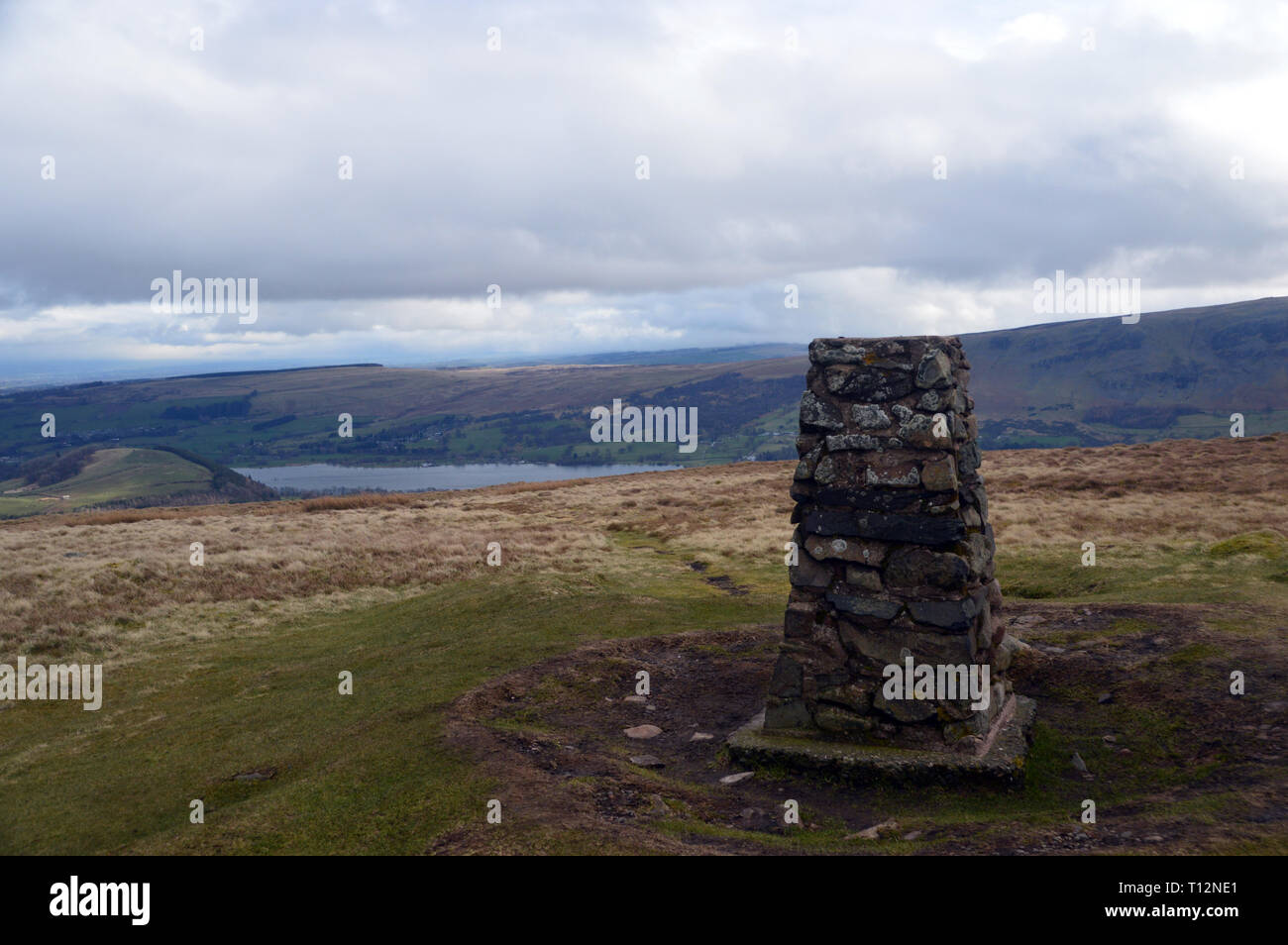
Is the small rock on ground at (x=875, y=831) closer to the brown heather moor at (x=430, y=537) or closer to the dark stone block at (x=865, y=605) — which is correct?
the dark stone block at (x=865, y=605)

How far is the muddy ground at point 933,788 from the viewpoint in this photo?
8.08m

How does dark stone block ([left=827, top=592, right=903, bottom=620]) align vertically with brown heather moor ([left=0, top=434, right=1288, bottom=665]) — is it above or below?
above

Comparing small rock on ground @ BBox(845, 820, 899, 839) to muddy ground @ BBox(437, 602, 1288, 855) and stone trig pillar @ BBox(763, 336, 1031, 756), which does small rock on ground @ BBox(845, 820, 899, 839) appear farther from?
stone trig pillar @ BBox(763, 336, 1031, 756)

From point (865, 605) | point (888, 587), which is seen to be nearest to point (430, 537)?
point (865, 605)

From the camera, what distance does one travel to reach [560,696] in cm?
1403

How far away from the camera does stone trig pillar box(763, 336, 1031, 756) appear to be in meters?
11.0

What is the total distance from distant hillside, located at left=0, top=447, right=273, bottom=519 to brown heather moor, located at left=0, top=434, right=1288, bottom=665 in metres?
88.7

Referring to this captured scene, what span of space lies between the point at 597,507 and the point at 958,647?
39.1m

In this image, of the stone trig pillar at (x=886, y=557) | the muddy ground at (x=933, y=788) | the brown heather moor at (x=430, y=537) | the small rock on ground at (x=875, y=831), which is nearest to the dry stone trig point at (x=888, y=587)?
the stone trig pillar at (x=886, y=557)

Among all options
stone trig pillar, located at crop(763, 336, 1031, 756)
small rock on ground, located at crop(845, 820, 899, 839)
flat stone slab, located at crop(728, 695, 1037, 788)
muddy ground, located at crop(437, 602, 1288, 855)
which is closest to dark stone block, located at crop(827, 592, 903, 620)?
stone trig pillar, located at crop(763, 336, 1031, 756)

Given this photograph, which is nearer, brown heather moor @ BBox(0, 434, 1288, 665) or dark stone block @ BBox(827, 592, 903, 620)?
dark stone block @ BBox(827, 592, 903, 620)

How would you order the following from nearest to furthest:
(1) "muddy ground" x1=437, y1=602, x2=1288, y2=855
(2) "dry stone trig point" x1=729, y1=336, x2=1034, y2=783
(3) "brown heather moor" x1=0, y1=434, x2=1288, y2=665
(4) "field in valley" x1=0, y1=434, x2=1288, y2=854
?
1. (1) "muddy ground" x1=437, y1=602, x2=1288, y2=855
2. (4) "field in valley" x1=0, y1=434, x2=1288, y2=854
3. (2) "dry stone trig point" x1=729, y1=336, x2=1034, y2=783
4. (3) "brown heather moor" x1=0, y1=434, x2=1288, y2=665
